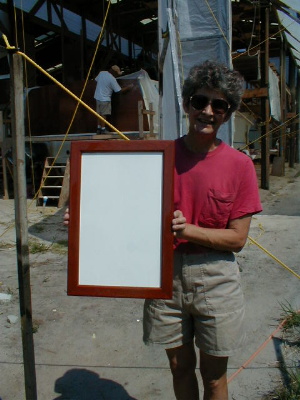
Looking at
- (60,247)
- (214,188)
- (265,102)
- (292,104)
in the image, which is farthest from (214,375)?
(292,104)

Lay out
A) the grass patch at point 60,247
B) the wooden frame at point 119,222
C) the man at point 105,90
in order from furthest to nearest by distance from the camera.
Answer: the man at point 105,90 → the grass patch at point 60,247 → the wooden frame at point 119,222

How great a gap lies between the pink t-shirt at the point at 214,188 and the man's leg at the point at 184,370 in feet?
1.64

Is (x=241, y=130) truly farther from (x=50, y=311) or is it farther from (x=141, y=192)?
(x=141, y=192)

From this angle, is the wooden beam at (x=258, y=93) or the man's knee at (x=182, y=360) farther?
the wooden beam at (x=258, y=93)

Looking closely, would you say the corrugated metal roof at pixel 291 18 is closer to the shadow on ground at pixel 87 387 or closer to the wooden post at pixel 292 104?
the wooden post at pixel 292 104

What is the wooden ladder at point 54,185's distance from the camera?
8836mm

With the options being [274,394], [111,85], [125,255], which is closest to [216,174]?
[125,255]

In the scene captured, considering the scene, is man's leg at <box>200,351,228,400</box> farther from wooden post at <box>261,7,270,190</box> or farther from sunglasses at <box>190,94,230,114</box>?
wooden post at <box>261,7,270,190</box>

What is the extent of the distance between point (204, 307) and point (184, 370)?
379 mm

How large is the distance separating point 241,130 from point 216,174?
1524 centimetres

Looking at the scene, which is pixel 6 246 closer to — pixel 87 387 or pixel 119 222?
pixel 87 387

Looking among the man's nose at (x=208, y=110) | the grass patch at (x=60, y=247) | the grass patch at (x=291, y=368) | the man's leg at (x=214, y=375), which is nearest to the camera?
the man's nose at (x=208, y=110)

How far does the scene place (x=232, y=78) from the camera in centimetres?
187

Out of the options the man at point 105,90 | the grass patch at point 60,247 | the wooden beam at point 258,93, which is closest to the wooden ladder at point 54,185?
the man at point 105,90
